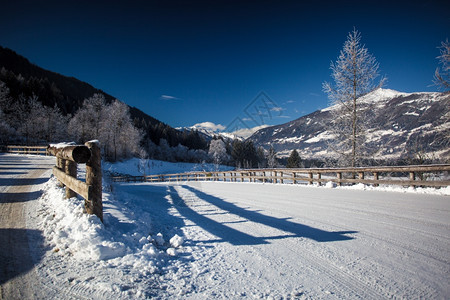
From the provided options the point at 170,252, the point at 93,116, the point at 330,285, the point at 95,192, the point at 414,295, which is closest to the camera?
the point at 414,295

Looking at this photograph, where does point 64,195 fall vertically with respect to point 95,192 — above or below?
below

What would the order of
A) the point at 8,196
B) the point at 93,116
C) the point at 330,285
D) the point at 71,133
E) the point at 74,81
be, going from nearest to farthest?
1. the point at 330,285
2. the point at 8,196
3. the point at 93,116
4. the point at 71,133
5. the point at 74,81

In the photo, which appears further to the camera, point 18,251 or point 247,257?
point 247,257

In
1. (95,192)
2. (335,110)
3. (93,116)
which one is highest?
(93,116)

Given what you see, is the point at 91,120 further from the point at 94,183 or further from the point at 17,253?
the point at 17,253

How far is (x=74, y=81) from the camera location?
438 feet

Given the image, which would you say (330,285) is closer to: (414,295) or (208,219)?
(414,295)

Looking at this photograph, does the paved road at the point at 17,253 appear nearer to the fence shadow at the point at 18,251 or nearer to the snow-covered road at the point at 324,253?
the fence shadow at the point at 18,251

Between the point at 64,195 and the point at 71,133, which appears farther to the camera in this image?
the point at 71,133

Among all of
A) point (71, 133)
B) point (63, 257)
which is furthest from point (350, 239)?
point (71, 133)

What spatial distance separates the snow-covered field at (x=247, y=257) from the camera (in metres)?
2.08

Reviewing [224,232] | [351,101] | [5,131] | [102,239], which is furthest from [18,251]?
[5,131]

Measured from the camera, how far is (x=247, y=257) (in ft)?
9.40

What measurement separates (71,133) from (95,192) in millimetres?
49907
